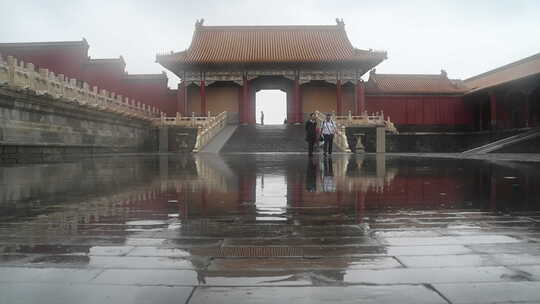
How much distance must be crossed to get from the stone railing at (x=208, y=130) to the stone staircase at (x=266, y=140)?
0.95 meters

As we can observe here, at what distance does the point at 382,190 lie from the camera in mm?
5438

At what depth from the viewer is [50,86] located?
1480 centimetres

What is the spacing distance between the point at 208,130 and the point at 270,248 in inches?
811

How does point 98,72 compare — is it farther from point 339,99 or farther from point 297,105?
point 339,99

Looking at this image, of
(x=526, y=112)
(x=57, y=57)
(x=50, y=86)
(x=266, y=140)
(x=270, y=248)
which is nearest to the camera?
(x=270, y=248)

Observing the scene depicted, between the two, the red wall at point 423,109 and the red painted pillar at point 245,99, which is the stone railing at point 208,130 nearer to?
the red painted pillar at point 245,99

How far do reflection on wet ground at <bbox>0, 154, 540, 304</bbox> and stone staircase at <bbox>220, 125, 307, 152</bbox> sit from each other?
16.9 meters

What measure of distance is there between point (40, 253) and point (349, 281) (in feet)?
5.45

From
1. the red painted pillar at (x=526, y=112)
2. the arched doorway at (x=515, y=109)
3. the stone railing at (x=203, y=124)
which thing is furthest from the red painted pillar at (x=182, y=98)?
the red painted pillar at (x=526, y=112)

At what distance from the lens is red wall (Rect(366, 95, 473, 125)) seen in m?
33.3

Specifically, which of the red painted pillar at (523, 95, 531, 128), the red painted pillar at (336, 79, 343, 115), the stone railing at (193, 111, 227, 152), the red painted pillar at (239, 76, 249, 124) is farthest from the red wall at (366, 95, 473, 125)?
the stone railing at (193, 111, 227, 152)


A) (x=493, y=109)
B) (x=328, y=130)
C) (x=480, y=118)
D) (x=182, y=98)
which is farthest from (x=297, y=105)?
(x=328, y=130)

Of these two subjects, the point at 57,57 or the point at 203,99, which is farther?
the point at 203,99

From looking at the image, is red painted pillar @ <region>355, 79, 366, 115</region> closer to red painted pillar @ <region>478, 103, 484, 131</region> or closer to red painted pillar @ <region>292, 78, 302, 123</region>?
red painted pillar @ <region>292, 78, 302, 123</region>
